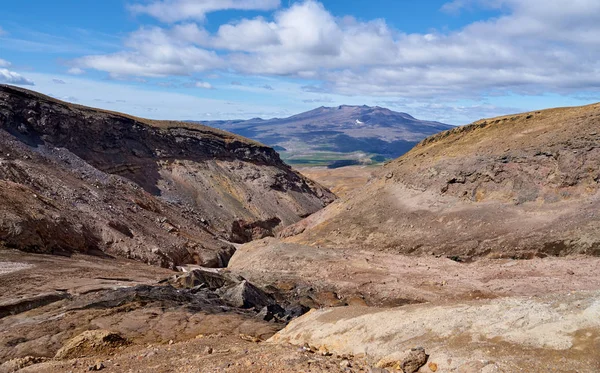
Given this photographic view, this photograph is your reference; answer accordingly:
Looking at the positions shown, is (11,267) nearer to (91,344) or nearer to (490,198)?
(91,344)

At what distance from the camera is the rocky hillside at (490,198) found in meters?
23.1

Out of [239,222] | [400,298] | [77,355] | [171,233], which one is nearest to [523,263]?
[400,298]

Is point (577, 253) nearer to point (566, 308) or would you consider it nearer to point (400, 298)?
point (400, 298)

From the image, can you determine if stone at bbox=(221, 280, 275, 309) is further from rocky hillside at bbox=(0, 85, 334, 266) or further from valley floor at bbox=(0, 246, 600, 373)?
rocky hillside at bbox=(0, 85, 334, 266)

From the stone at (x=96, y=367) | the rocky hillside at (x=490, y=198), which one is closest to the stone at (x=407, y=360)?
the stone at (x=96, y=367)

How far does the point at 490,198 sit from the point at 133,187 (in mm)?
25913

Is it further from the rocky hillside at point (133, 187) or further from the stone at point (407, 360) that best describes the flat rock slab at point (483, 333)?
the rocky hillside at point (133, 187)

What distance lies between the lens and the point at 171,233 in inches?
1223

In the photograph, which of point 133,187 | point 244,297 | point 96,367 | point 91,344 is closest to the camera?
point 96,367

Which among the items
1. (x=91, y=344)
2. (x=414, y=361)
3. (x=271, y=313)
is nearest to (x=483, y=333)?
(x=414, y=361)

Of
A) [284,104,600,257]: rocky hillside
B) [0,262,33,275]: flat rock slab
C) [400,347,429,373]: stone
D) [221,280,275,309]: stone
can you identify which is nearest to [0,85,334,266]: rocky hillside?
[0,262,33,275]: flat rock slab

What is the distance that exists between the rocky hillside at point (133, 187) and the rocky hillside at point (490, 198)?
→ 9.75 metres

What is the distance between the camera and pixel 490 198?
26094 mm

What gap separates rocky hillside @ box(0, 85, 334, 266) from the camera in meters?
23.8
